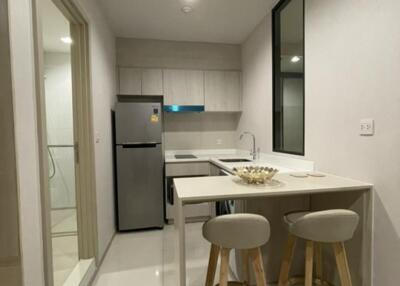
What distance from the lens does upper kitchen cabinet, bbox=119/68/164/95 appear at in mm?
3402

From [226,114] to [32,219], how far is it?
3267mm

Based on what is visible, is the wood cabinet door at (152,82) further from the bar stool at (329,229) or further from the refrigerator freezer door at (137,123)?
the bar stool at (329,229)

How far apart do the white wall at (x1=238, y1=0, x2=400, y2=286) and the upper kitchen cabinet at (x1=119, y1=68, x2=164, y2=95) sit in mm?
2108

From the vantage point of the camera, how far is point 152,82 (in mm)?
3473

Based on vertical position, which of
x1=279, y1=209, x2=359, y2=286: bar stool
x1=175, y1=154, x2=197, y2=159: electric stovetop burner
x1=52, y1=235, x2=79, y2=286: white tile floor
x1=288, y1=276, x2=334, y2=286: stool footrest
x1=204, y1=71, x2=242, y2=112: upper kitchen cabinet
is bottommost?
x1=288, y1=276, x2=334, y2=286: stool footrest

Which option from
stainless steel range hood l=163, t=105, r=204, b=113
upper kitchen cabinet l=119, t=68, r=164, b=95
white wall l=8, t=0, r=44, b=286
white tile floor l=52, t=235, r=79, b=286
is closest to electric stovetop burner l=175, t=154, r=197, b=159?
stainless steel range hood l=163, t=105, r=204, b=113

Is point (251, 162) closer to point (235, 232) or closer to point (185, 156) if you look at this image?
point (185, 156)

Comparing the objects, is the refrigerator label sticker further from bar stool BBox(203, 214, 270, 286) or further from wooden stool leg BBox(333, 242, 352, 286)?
wooden stool leg BBox(333, 242, 352, 286)

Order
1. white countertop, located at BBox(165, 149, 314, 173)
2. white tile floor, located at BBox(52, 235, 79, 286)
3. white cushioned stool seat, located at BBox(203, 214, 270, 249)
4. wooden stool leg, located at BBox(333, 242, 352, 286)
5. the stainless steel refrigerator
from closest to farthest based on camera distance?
white cushioned stool seat, located at BBox(203, 214, 270, 249), wooden stool leg, located at BBox(333, 242, 352, 286), white tile floor, located at BBox(52, 235, 79, 286), white countertop, located at BBox(165, 149, 314, 173), the stainless steel refrigerator

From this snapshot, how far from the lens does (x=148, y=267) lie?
88.9 inches

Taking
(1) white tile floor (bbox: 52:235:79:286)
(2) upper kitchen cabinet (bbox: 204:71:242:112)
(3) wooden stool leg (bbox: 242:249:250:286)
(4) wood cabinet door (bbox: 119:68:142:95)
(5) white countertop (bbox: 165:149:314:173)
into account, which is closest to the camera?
(3) wooden stool leg (bbox: 242:249:250:286)

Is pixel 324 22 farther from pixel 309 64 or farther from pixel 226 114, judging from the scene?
pixel 226 114

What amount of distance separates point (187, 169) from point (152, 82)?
1405 millimetres

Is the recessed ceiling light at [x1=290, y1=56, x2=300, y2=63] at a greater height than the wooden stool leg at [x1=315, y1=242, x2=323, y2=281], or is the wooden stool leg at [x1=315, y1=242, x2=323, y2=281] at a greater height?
the recessed ceiling light at [x1=290, y1=56, x2=300, y2=63]
